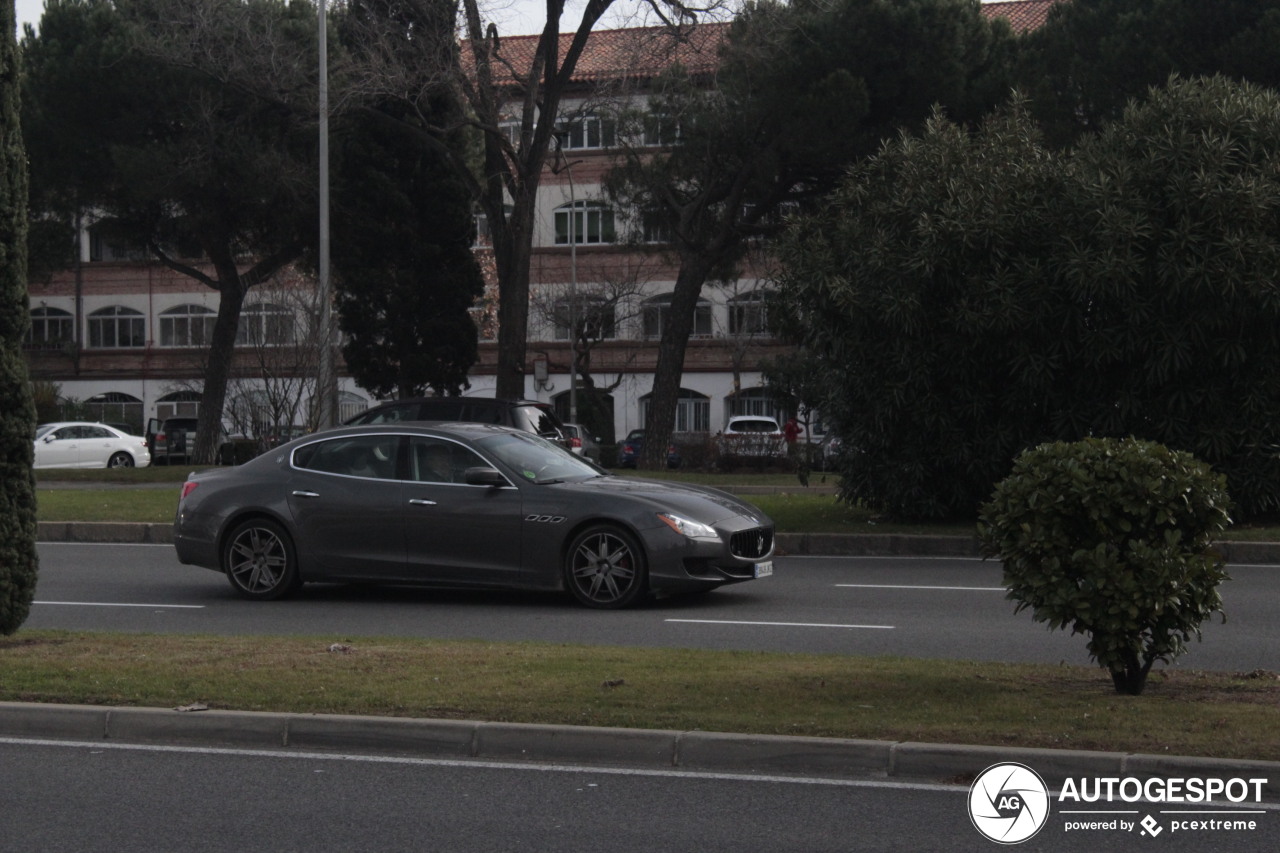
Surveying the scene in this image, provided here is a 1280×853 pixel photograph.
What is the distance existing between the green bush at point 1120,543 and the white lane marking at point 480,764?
141 centimetres

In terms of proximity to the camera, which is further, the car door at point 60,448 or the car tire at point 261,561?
the car door at point 60,448

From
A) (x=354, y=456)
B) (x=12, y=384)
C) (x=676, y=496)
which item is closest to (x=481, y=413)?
(x=354, y=456)

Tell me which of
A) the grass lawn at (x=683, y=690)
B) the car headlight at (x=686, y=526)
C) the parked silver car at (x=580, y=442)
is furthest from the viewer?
the parked silver car at (x=580, y=442)

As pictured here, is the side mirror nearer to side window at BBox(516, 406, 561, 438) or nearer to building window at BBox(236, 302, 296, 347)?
side window at BBox(516, 406, 561, 438)

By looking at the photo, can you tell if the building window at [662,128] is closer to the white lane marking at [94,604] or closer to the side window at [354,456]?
the side window at [354,456]

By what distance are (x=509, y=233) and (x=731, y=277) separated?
12.0 meters

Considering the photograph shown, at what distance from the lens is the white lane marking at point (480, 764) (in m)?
6.38

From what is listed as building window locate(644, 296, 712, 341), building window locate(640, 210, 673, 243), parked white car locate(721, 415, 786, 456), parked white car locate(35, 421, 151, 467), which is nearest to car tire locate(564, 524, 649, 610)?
parked white car locate(721, 415, 786, 456)

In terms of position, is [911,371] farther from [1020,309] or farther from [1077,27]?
[1077,27]

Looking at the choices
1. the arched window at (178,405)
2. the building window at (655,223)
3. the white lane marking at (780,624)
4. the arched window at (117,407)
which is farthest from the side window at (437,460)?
the arched window at (178,405)

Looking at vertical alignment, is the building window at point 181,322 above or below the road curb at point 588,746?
above

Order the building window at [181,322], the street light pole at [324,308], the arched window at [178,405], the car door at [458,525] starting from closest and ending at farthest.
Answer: the car door at [458,525] → the street light pole at [324,308] → the arched window at [178,405] → the building window at [181,322]

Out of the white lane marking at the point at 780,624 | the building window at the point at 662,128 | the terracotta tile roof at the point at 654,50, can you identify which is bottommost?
the white lane marking at the point at 780,624

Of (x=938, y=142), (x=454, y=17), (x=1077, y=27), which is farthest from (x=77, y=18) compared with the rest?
(x=938, y=142)
